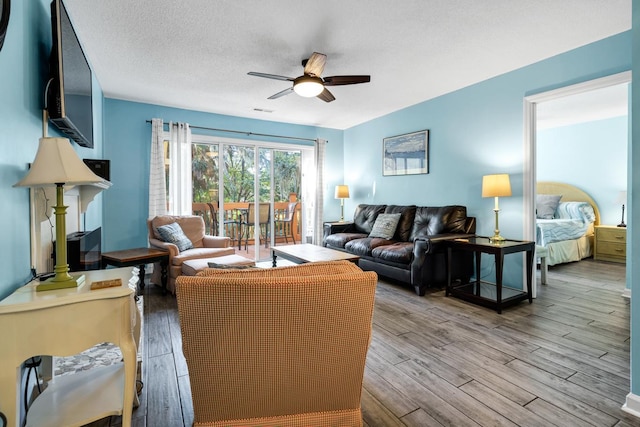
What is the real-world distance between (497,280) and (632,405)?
1376 mm

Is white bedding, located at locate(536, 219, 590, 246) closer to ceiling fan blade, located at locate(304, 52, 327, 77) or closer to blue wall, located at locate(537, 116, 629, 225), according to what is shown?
blue wall, located at locate(537, 116, 629, 225)

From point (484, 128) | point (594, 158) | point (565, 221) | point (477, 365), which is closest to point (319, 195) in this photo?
point (484, 128)

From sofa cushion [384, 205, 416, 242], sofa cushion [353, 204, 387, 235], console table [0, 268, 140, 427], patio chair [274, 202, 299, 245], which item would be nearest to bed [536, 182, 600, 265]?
sofa cushion [384, 205, 416, 242]

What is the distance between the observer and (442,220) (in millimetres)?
3961

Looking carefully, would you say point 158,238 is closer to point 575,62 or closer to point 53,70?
point 53,70

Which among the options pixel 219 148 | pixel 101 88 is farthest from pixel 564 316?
pixel 101 88

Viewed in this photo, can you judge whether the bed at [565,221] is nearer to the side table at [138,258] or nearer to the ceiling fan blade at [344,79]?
the ceiling fan blade at [344,79]

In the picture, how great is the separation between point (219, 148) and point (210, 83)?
→ 4.95 ft

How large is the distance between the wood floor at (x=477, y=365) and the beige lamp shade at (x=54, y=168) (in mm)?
1226

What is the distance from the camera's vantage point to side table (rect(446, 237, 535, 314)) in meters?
2.94

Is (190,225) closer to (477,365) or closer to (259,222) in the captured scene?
(259,222)

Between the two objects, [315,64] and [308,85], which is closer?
[315,64]

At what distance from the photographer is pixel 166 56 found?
10.0ft

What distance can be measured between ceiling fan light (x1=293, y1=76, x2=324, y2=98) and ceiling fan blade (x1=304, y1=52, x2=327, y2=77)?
6 centimetres
